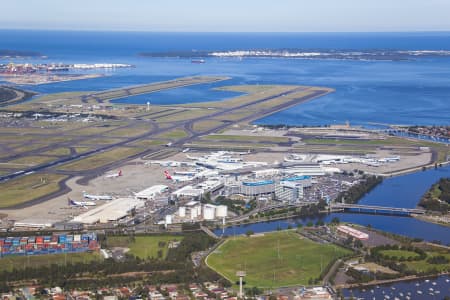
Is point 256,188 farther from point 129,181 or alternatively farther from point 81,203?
point 81,203

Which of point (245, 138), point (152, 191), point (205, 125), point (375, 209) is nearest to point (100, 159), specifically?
point (152, 191)

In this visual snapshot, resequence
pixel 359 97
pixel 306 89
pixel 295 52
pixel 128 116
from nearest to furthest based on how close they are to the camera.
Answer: pixel 128 116, pixel 359 97, pixel 306 89, pixel 295 52

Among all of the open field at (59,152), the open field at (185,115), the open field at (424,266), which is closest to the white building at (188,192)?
the open field at (59,152)

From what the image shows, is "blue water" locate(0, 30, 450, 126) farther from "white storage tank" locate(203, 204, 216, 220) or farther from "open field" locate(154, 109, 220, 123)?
"white storage tank" locate(203, 204, 216, 220)

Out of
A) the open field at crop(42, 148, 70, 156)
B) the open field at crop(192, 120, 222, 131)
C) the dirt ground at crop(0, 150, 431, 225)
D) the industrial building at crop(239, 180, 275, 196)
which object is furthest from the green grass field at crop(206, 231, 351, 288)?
the open field at crop(192, 120, 222, 131)

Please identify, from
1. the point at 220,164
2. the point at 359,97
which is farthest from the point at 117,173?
the point at 359,97

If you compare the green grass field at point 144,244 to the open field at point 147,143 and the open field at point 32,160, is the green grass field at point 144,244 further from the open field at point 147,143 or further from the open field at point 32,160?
the open field at point 147,143

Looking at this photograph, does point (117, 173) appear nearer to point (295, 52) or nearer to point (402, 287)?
point (402, 287)
